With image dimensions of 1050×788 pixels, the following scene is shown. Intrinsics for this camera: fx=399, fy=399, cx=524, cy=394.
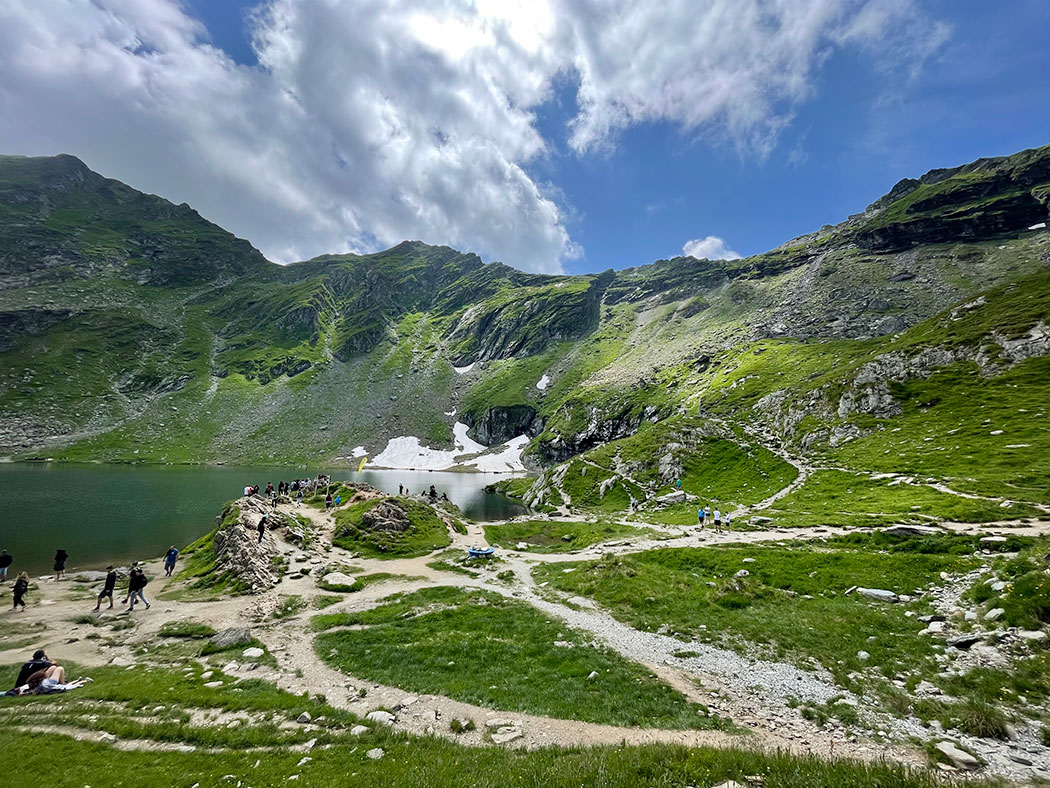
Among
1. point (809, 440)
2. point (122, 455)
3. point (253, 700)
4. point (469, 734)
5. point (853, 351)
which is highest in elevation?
point (853, 351)

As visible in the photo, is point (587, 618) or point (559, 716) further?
point (587, 618)

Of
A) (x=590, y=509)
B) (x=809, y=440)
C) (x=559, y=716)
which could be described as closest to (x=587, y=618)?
(x=559, y=716)

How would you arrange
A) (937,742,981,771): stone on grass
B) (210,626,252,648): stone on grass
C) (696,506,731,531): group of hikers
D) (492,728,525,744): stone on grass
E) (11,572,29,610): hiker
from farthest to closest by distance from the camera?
(696,506,731,531): group of hikers < (11,572,29,610): hiker < (210,626,252,648): stone on grass < (492,728,525,744): stone on grass < (937,742,981,771): stone on grass

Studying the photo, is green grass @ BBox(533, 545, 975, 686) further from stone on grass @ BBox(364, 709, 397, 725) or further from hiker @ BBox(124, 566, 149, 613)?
hiker @ BBox(124, 566, 149, 613)

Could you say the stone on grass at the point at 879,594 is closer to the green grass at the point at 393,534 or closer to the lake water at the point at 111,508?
the green grass at the point at 393,534

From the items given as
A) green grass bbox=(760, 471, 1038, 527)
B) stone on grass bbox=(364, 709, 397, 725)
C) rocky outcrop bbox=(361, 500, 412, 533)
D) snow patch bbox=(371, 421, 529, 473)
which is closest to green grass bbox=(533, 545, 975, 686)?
green grass bbox=(760, 471, 1038, 527)

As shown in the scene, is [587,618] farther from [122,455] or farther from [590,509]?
[122,455]

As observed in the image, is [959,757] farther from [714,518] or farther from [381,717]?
[714,518]
